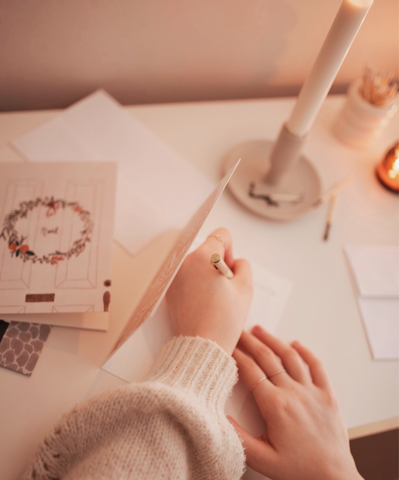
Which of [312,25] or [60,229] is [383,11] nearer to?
[312,25]

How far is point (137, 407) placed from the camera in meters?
0.37

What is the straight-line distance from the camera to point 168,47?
71cm

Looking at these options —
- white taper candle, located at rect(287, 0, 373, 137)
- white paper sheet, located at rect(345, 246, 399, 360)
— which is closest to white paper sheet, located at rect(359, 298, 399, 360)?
white paper sheet, located at rect(345, 246, 399, 360)

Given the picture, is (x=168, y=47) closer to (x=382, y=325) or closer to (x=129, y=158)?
(x=129, y=158)

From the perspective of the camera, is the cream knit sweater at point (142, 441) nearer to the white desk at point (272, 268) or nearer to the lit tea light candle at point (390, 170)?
the white desk at point (272, 268)

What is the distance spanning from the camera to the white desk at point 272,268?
465 millimetres

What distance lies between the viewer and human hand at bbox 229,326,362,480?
1.41 ft

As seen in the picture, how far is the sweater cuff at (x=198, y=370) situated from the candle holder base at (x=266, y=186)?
12.5 inches

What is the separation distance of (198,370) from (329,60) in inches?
19.0

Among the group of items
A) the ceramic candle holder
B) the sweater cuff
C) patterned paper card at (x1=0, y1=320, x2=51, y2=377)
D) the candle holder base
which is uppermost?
the ceramic candle holder

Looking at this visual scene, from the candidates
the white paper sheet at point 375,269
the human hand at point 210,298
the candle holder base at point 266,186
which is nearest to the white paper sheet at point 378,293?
the white paper sheet at point 375,269

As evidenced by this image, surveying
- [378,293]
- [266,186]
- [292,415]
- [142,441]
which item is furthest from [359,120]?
[142,441]

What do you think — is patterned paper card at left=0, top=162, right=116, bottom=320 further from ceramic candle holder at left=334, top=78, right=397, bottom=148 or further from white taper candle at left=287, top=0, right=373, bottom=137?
ceramic candle holder at left=334, top=78, right=397, bottom=148

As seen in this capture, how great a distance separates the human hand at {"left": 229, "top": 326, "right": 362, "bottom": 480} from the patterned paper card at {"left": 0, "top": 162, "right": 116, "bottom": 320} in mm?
254
